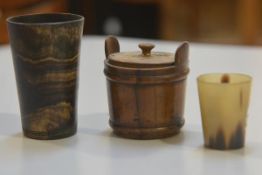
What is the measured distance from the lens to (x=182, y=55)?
2.96ft

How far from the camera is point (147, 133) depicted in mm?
920

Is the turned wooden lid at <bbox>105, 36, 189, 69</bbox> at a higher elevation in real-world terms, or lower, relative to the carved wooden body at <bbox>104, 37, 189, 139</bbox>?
higher

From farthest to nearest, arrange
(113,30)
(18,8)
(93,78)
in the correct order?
1. (113,30)
2. (18,8)
3. (93,78)

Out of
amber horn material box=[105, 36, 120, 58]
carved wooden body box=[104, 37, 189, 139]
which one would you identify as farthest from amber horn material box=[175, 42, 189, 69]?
amber horn material box=[105, 36, 120, 58]

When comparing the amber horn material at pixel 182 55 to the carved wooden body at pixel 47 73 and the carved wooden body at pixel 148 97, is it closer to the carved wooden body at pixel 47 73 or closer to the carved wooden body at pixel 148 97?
the carved wooden body at pixel 148 97

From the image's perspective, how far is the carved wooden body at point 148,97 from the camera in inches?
35.1

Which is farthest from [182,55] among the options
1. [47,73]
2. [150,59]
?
[47,73]

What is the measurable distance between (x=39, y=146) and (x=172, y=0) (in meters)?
2.21

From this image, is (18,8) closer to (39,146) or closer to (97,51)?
(97,51)

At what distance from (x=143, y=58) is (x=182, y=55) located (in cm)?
6

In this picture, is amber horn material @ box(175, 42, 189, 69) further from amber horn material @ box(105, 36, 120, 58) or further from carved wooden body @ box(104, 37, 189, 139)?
amber horn material @ box(105, 36, 120, 58)

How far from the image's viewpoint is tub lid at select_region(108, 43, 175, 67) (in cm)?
89

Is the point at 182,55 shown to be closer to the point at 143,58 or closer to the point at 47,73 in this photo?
the point at 143,58

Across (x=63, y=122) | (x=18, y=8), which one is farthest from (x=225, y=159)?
(x=18, y=8)
